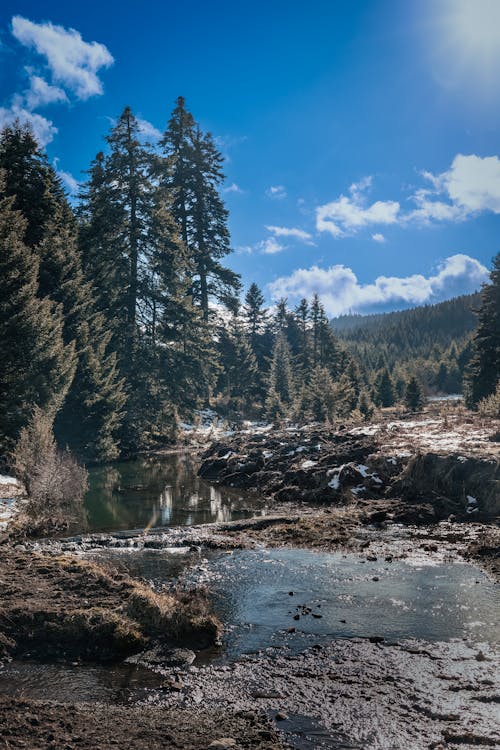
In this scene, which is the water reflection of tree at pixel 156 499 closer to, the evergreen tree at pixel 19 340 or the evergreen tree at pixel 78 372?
the evergreen tree at pixel 78 372

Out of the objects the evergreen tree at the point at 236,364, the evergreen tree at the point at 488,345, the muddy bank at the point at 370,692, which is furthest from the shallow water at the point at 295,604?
the evergreen tree at the point at 236,364

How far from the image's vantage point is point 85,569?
11.6 metres

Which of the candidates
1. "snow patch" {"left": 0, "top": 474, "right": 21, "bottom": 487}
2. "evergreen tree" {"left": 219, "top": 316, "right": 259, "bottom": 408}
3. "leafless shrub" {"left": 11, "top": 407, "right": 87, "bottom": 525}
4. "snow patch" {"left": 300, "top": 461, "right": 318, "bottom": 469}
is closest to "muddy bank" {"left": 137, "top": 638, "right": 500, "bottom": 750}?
"leafless shrub" {"left": 11, "top": 407, "right": 87, "bottom": 525}

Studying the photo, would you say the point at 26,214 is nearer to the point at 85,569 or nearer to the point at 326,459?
the point at 326,459

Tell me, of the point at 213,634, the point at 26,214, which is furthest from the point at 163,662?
the point at 26,214

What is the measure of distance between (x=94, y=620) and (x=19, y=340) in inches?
695

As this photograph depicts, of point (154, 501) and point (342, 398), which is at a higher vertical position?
point (342, 398)

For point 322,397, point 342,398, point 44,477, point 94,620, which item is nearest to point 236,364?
point 322,397

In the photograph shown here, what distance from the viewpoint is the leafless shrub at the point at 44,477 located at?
57.5ft

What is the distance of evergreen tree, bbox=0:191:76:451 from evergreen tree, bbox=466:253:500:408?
101 feet

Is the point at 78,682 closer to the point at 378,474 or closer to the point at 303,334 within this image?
the point at 378,474

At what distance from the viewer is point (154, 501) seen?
874 inches

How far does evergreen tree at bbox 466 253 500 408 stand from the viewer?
39.9 meters

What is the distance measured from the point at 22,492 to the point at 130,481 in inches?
326
